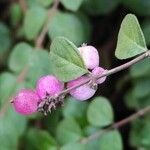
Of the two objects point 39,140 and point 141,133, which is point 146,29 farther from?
point 39,140

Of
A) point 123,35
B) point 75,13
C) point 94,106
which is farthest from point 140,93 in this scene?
point 123,35

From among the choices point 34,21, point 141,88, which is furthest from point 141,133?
point 34,21

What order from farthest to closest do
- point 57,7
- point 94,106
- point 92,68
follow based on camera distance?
1. point 57,7
2. point 94,106
3. point 92,68

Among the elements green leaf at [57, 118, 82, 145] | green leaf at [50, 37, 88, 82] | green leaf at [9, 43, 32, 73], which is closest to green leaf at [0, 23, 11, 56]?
green leaf at [9, 43, 32, 73]

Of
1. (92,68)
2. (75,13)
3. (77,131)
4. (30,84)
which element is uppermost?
(75,13)

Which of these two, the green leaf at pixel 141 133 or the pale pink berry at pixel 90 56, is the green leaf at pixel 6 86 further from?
the pale pink berry at pixel 90 56

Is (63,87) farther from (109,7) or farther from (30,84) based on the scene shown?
(109,7)

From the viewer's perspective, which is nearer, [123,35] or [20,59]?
Answer: [123,35]
